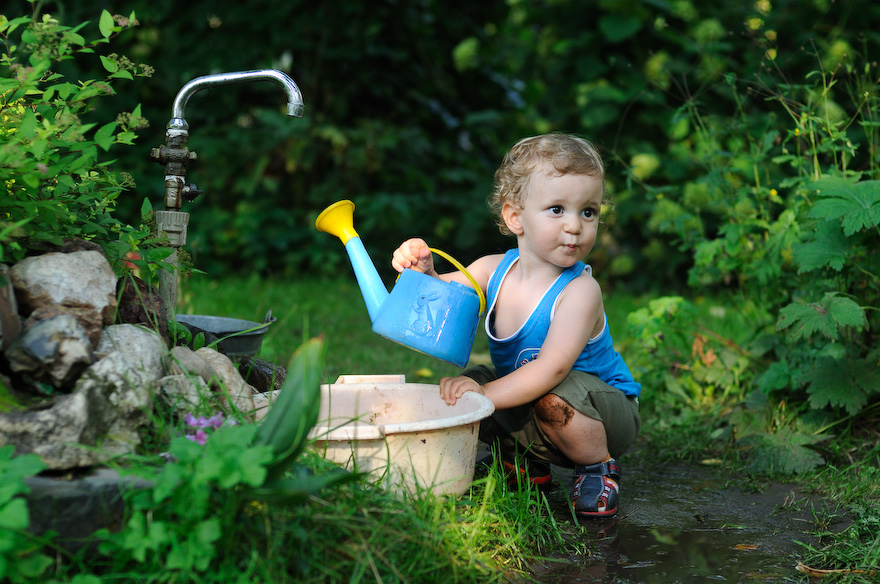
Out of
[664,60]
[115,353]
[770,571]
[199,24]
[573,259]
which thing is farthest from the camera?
[199,24]

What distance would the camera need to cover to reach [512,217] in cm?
216

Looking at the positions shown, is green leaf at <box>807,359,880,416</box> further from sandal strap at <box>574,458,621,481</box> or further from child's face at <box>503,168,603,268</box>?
child's face at <box>503,168,603,268</box>

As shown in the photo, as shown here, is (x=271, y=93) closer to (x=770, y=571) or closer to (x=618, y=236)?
(x=618, y=236)

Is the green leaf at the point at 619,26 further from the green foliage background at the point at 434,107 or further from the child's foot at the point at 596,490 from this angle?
the child's foot at the point at 596,490

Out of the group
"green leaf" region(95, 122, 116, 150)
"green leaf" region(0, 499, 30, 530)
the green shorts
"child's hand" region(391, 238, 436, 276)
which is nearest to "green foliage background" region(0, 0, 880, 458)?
the green shorts

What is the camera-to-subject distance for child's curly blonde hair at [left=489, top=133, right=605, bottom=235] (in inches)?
78.3

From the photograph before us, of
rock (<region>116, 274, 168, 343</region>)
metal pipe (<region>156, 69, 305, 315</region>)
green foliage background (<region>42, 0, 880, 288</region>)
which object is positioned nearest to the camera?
rock (<region>116, 274, 168, 343</region>)

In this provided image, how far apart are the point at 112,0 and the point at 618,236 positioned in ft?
12.2

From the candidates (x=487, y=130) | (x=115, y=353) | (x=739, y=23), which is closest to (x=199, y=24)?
(x=487, y=130)

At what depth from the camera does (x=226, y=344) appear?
213 cm

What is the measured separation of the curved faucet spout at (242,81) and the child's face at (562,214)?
61 centimetres

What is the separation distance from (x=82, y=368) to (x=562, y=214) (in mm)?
1145

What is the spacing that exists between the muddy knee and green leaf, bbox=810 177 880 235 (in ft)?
2.75

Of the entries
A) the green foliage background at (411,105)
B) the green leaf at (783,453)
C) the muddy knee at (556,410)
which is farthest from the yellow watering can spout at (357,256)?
the green foliage background at (411,105)
